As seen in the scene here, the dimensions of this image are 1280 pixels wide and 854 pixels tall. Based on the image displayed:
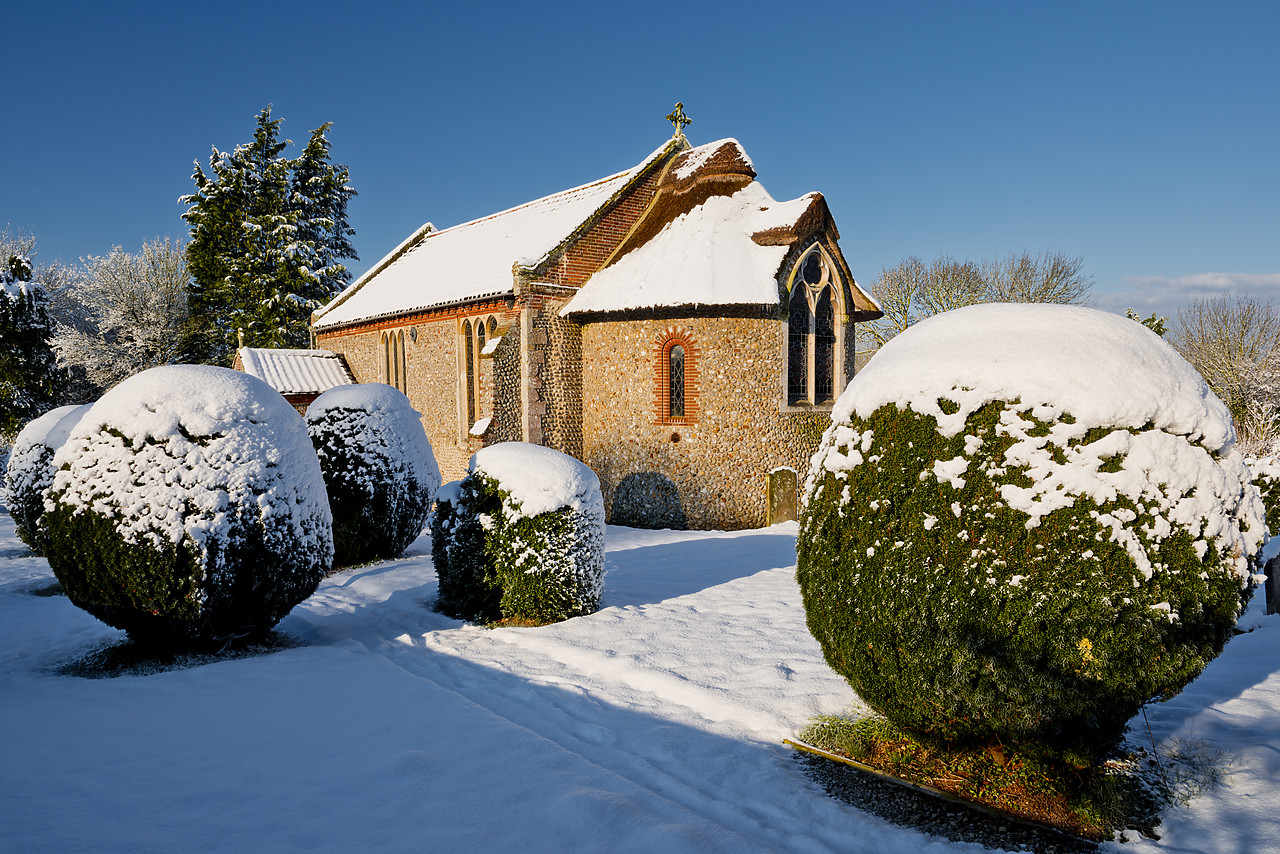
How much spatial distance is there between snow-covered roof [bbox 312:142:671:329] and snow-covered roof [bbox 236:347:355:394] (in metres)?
1.34

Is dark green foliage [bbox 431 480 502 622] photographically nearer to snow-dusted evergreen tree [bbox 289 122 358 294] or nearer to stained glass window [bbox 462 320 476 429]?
stained glass window [bbox 462 320 476 429]

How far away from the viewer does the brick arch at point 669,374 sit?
15570 mm

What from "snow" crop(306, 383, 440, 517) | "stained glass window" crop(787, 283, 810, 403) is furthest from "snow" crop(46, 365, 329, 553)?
"stained glass window" crop(787, 283, 810, 403)

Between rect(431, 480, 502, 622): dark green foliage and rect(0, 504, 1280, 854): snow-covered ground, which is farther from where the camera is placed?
rect(431, 480, 502, 622): dark green foliage

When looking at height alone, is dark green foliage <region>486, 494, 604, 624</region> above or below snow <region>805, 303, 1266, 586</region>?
below

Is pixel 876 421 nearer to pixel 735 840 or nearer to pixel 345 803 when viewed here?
pixel 735 840

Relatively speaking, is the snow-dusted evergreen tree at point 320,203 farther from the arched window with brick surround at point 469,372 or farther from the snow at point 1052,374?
the snow at point 1052,374

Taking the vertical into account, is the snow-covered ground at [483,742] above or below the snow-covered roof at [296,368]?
below

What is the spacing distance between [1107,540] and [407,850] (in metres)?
4.20

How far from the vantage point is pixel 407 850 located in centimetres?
370

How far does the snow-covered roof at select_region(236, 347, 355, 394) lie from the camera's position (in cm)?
2227

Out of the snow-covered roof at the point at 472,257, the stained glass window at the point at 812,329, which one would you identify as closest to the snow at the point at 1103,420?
the stained glass window at the point at 812,329

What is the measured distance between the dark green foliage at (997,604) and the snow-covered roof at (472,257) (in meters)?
13.4

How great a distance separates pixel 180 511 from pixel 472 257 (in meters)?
15.8
